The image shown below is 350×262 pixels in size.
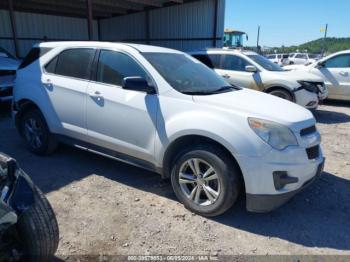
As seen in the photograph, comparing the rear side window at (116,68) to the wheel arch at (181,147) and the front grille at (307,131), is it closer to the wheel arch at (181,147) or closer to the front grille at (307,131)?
the wheel arch at (181,147)

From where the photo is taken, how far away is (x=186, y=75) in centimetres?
390

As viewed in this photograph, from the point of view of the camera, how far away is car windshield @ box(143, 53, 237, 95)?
3627 mm

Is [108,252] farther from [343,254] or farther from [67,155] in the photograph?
[67,155]

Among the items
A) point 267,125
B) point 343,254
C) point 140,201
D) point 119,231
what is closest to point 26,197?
point 119,231

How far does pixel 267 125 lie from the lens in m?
2.99

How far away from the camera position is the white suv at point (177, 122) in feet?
9.82

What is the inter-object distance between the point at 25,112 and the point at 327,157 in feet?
16.6

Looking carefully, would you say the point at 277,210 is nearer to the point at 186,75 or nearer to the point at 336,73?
the point at 186,75

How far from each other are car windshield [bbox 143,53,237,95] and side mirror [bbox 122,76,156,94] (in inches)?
9.3

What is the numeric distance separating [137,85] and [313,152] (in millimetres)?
2038

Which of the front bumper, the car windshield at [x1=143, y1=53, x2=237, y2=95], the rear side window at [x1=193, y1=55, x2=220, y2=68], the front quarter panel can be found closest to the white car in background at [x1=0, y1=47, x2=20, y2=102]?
the rear side window at [x1=193, y1=55, x2=220, y2=68]

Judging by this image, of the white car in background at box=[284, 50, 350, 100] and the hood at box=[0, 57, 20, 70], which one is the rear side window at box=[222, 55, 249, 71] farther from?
the hood at box=[0, 57, 20, 70]

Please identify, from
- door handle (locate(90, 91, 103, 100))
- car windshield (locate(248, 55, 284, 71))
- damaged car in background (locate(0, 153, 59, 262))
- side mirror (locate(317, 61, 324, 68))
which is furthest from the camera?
side mirror (locate(317, 61, 324, 68))

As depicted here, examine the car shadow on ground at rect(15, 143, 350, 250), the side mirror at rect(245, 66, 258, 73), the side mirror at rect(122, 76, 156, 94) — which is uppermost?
the side mirror at rect(122, 76, 156, 94)
